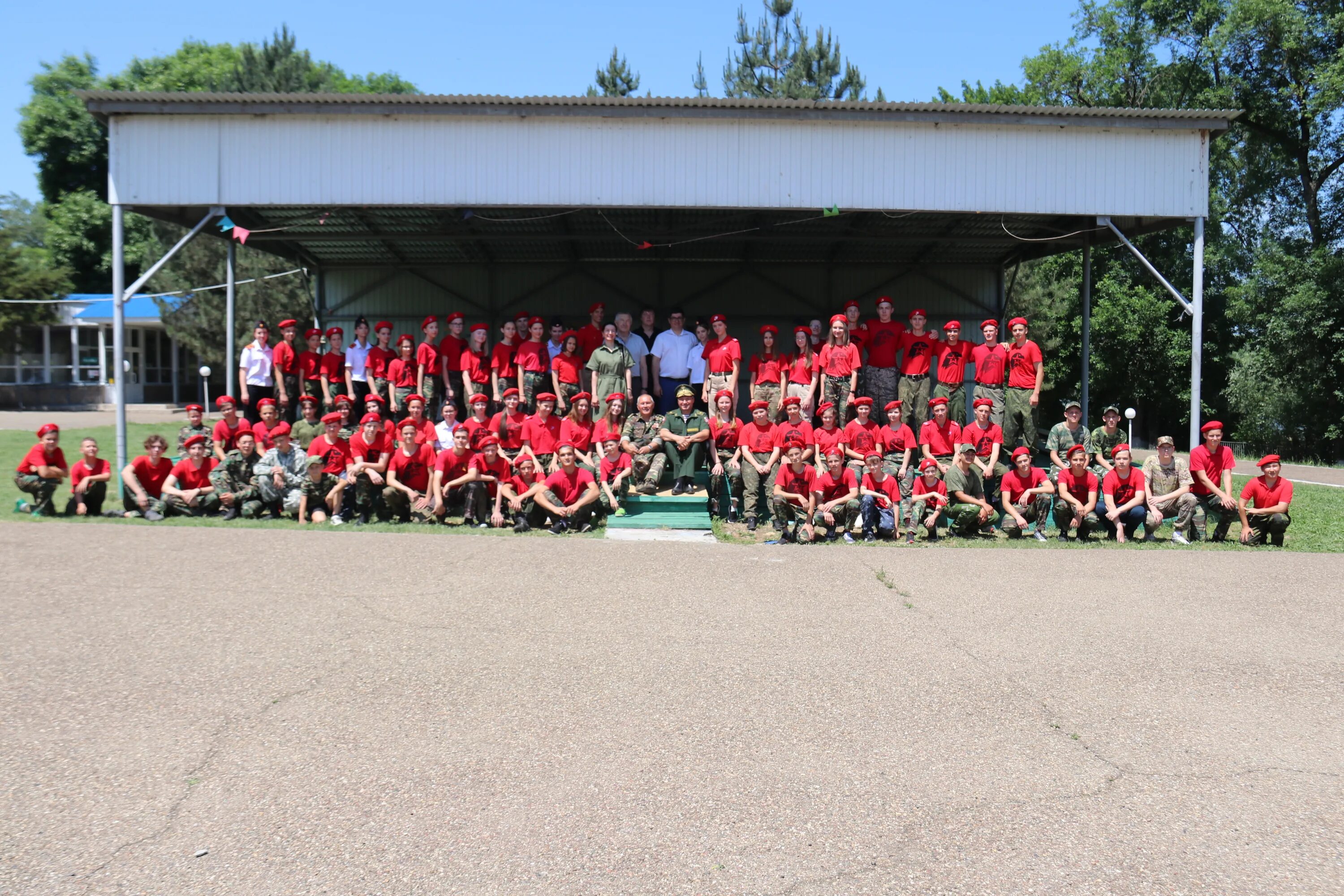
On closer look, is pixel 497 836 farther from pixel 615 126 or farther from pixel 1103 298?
pixel 1103 298

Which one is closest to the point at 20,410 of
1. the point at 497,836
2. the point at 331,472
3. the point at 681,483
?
the point at 331,472

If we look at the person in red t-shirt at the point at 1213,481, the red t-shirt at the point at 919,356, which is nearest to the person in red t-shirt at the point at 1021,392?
the red t-shirt at the point at 919,356

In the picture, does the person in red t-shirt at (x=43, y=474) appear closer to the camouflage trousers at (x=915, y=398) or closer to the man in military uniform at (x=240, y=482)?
the man in military uniform at (x=240, y=482)

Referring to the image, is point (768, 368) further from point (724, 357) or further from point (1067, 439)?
point (1067, 439)

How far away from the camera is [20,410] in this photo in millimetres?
34688

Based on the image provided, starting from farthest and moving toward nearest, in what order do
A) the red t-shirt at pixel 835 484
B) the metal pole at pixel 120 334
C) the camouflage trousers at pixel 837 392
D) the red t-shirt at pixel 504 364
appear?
the red t-shirt at pixel 504 364 < the camouflage trousers at pixel 837 392 < the metal pole at pixel 120 334 < the red t-shirt at pixel 835 484

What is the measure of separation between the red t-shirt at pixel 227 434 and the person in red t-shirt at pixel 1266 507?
11.1 meters

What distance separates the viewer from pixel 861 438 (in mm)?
11672

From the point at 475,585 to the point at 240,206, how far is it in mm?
8316

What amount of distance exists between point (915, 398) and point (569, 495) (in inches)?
200

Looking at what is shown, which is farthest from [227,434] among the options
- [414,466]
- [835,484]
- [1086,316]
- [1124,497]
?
[1086,316]

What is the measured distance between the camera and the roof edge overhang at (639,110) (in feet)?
41.7

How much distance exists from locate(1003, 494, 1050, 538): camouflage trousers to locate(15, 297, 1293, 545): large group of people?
0.02 m

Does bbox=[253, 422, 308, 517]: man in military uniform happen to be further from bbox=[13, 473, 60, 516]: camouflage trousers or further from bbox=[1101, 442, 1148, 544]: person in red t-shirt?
bbox=[1101, 442, 1148, 544]: person in red t-shirt
